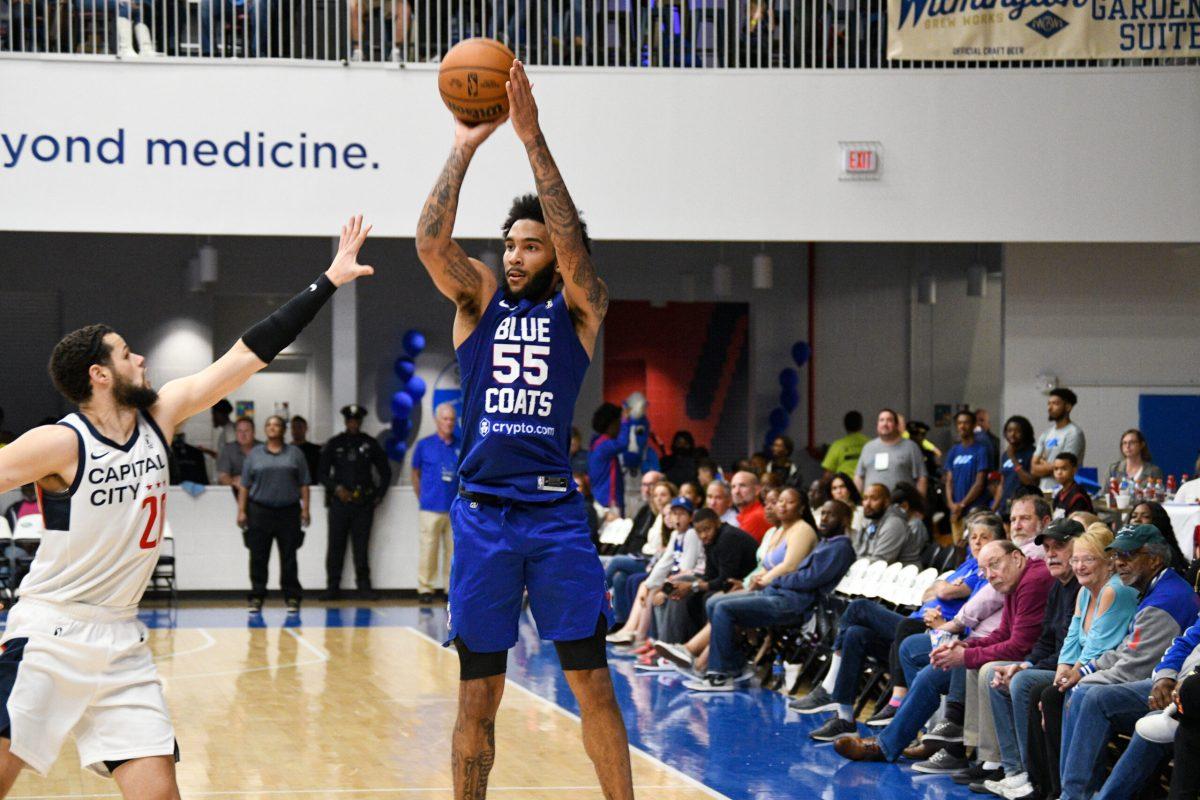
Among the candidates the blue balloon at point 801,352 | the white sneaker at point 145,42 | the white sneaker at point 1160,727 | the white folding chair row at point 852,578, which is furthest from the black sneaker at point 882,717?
the blue balloon at point 801,352

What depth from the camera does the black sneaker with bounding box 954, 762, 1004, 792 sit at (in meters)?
6.62

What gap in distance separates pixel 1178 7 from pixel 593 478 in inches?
236

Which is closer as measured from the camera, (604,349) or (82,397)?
(82,397)

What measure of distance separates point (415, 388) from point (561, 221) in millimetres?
12761

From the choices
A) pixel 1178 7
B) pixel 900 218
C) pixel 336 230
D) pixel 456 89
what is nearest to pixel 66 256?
pixel 336 230

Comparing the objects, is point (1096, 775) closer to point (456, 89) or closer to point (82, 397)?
point (456, 89)

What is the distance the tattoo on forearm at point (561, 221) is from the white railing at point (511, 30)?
29.1 ft

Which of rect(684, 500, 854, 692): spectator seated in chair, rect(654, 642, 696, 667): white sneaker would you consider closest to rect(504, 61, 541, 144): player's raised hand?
rect(684, 500, 854, 692): spectator seated in chair

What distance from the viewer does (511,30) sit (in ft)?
43.4

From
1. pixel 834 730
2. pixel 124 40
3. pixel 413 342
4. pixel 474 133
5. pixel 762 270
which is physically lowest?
pixel 834 730

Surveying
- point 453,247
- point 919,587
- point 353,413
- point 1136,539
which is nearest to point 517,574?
point 453,247

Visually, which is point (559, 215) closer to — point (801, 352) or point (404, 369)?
point (404, 369)

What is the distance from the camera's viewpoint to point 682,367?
19.5m

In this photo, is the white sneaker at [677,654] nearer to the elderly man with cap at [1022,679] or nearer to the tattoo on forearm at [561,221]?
the elderly man with cap at [1022,679]
